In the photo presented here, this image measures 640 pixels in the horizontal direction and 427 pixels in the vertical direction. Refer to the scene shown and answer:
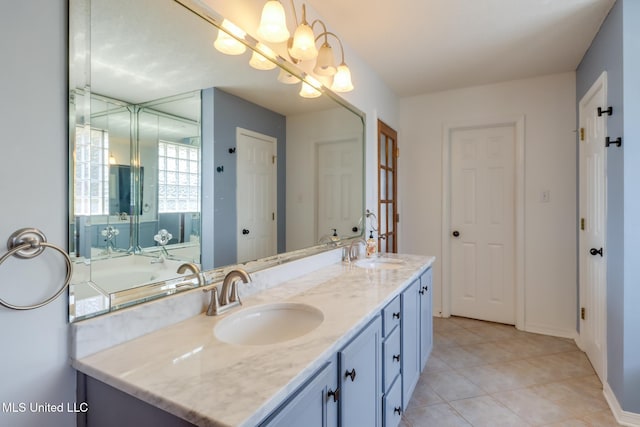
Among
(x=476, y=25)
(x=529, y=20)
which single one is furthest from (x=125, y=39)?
(x=529, y=20)

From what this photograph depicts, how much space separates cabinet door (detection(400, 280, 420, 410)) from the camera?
1.67 meters

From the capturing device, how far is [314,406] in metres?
0.85

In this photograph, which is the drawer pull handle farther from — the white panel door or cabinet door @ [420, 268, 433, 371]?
the white panel door

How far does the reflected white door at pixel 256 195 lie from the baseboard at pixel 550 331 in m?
2.70

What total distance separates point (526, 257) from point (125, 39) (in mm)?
3363

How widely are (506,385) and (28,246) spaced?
8.46 ft

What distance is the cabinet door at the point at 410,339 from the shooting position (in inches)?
65.8

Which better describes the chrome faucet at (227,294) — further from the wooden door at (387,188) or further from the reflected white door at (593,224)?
the reflected white door at (593,224)

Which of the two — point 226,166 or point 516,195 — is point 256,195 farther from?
point 516,195

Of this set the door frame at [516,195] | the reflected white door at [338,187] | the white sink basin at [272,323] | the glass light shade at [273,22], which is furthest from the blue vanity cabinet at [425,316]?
the glass light shade at [273,22]

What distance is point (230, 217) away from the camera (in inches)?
54.4

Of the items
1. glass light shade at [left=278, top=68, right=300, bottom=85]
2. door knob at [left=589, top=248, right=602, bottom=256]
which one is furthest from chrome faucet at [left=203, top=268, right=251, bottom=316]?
door knob at [left=589, top=248, right=602, bottom=256]

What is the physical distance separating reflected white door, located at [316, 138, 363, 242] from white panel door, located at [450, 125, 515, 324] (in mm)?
1376

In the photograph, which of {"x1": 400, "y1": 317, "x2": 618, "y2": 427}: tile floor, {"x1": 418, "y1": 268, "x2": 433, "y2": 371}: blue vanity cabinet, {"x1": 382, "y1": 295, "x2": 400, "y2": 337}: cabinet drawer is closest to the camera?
{"x1": 382, "y1": 295, "x2": 400, "y2": 337}: cabinet drawer
